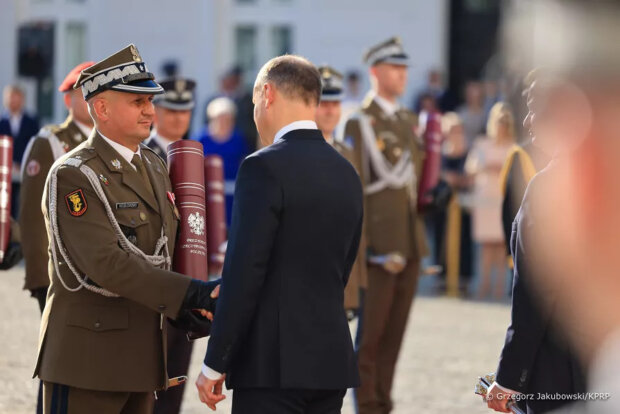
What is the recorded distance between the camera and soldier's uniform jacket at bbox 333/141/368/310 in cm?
659

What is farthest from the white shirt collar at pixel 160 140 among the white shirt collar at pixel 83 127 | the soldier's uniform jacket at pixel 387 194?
the soldier's uniform jacket at pixel 387 194

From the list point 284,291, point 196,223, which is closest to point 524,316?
point 284,291

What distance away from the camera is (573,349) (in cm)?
377

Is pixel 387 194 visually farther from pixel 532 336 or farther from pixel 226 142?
pixel 226 142

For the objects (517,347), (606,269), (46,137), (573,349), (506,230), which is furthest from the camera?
(506,230)

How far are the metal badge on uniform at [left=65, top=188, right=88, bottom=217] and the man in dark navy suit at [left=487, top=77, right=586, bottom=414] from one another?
4.84 feet

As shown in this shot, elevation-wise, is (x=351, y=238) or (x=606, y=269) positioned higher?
(x=606, y=269)

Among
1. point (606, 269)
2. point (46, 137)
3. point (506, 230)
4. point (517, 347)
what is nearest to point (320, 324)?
point (517, 347)

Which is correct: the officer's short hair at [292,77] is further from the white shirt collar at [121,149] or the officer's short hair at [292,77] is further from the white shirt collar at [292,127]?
the white shirt collar at [121,149]

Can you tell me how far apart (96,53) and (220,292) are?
17.1m

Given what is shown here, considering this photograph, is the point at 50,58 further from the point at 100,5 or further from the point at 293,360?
the point at 293,360

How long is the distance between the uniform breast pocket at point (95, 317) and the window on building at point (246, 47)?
661 inches

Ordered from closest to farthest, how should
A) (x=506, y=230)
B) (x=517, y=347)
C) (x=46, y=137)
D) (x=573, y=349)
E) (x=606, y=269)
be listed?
(x=606, y=269)
(x=573, y=349)
(x=517, y=347)
(x=46, y=137)
(x=506, y=230)

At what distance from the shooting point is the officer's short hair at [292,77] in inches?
161
